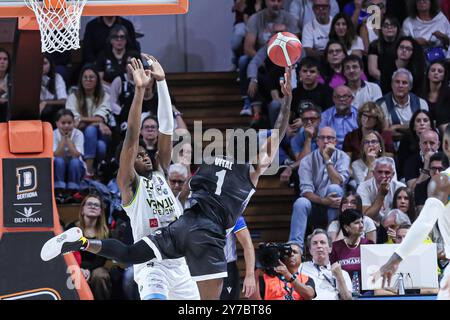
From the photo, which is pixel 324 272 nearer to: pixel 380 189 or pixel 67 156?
pixel 380 189

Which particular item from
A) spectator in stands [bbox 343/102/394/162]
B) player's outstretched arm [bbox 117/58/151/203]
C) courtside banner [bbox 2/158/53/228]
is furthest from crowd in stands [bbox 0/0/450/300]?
player's outstretched arm [bbox 117/58/151/203]

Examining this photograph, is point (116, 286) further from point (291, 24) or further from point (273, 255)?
point (291, 24)

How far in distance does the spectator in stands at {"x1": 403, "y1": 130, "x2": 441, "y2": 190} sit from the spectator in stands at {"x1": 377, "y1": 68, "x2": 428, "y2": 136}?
1.53ft

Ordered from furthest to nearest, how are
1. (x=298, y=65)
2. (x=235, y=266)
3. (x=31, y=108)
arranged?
(x=298, y=65), (x=235, y=266), (x=31, y=108)

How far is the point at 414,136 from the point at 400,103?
52 cm

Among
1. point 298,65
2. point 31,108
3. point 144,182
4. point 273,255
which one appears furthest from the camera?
point 298,65

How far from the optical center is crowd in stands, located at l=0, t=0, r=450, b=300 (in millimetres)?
8734

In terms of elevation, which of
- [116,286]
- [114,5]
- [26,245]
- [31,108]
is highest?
[114,5]

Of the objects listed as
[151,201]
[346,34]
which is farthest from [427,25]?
[151,201]

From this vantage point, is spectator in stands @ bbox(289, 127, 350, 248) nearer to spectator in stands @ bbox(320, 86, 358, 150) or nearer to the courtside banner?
spectator in stands @ bbox(320, 86, 358, 150)

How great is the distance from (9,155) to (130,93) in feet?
10.2

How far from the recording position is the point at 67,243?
6535 mm

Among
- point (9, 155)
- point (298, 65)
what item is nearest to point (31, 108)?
point (9, 155)

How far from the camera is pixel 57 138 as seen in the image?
9.92 m
